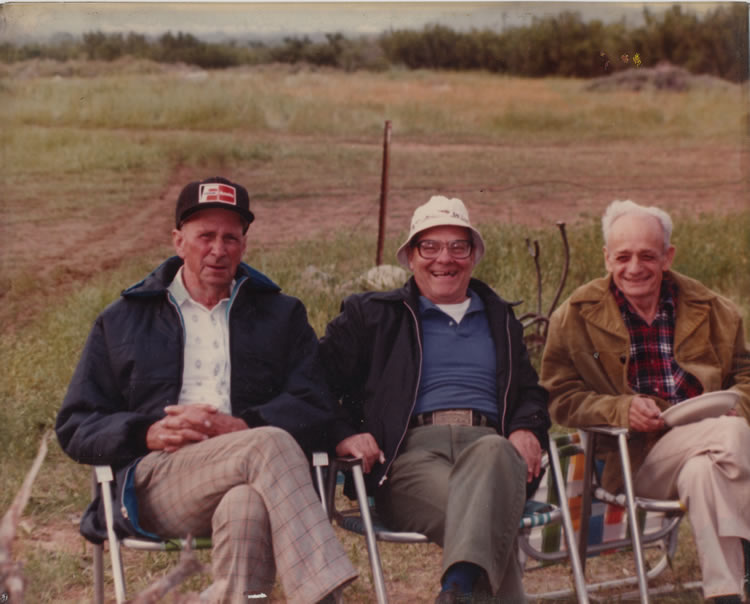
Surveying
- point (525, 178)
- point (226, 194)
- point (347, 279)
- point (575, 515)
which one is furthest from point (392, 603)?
point (525, 178)

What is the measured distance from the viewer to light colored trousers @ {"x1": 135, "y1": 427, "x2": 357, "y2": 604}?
10.0 ft

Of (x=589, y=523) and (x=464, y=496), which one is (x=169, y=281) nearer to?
(x=464, y=496)

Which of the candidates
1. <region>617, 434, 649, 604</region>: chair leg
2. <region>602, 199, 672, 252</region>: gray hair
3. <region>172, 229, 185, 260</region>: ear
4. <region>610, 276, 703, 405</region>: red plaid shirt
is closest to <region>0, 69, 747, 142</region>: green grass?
<region>172, 229, 185, 260</region>: ear

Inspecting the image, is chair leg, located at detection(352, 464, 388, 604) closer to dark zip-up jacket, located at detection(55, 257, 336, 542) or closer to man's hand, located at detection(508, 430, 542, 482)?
dark zip-up jacket, located at detection(55, 257, 336, 542)

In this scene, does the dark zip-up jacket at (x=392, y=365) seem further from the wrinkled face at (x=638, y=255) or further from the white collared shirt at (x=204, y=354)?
the wrinkled face at (x=638, y=255)

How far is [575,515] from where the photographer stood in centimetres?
432

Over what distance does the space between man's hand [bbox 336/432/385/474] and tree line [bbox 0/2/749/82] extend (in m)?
3.50

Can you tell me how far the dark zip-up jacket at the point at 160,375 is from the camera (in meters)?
3.42

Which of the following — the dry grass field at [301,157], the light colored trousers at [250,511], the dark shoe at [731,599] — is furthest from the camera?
the dry grass field at [301,157]

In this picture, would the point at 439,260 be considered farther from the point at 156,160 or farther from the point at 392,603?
the point at 156,160

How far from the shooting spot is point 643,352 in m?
4.17

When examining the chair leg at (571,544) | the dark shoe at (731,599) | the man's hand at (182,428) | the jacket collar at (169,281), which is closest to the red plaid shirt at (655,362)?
the chair leg at (571,544)

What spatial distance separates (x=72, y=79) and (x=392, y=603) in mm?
4044

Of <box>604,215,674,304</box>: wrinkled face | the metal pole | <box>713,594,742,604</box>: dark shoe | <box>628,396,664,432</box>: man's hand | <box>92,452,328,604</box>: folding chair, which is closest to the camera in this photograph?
<box>92,452,328,604</box>: folding chair
